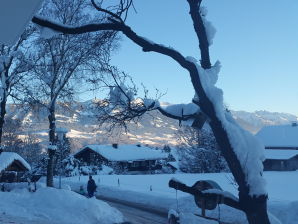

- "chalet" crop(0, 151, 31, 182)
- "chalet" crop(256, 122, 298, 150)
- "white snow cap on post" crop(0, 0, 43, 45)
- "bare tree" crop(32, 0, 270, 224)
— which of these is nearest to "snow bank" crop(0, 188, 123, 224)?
"chalet" crop(0, 151, 31, 182)

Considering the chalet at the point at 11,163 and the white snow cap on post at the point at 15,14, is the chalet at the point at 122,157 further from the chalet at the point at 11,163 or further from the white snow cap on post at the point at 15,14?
the white snow cap on post at the point at 15,14

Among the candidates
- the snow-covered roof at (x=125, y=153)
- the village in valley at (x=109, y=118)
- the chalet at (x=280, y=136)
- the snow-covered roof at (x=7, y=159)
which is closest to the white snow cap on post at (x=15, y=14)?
the village in valley at (x=109, y=118)

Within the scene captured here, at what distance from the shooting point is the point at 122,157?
5838 cm

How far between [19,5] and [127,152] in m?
58.1

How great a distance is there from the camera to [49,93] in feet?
65.6

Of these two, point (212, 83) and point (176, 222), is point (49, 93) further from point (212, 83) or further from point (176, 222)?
point (212, 83)

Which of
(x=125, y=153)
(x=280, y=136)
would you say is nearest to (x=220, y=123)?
(x=125, y=153)

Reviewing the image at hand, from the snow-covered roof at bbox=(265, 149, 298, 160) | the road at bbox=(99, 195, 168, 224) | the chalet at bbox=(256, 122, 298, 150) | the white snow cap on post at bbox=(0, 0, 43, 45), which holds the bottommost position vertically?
the road at bbox=(99, 195, 168, 224)

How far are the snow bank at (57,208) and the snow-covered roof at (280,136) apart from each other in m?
47.4

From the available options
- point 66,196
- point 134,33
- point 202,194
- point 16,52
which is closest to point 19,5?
point 134,33

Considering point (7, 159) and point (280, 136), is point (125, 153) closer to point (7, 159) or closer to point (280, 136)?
point (280, 136)

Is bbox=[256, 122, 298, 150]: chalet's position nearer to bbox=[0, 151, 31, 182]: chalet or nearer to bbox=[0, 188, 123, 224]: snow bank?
bbox=[0, 151, 31, 182]: chalet

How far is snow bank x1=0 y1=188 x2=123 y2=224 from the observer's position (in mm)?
13703

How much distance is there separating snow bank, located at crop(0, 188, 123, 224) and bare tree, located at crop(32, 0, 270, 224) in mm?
9377
